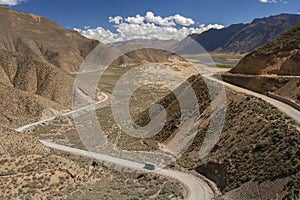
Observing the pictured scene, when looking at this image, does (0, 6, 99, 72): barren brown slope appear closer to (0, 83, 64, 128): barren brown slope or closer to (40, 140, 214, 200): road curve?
(0, 83, 64, 128): barren brown slope

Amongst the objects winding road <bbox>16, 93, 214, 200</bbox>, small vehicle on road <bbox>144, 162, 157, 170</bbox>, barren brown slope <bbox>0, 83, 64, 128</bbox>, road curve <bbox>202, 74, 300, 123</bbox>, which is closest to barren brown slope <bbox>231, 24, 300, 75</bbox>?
road curve <bbox>202, 74, 300, 123</bbox>

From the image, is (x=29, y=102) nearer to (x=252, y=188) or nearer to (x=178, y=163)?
(x=178, y=163)

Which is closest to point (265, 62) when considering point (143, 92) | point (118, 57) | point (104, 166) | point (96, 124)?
point (104, 166)

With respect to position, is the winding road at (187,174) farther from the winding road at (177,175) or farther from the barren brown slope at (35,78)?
the barren brown slope at (35,78)

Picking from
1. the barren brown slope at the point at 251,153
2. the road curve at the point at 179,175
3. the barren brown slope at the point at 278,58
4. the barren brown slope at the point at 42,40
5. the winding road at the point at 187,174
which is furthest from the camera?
the barren brown slope at the point at 42,40

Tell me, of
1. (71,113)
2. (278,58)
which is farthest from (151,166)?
(71,113)

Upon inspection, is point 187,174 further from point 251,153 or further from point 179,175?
point 251,153

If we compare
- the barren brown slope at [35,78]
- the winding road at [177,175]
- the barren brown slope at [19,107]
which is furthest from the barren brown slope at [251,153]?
the barren brown slope at [35,78]
